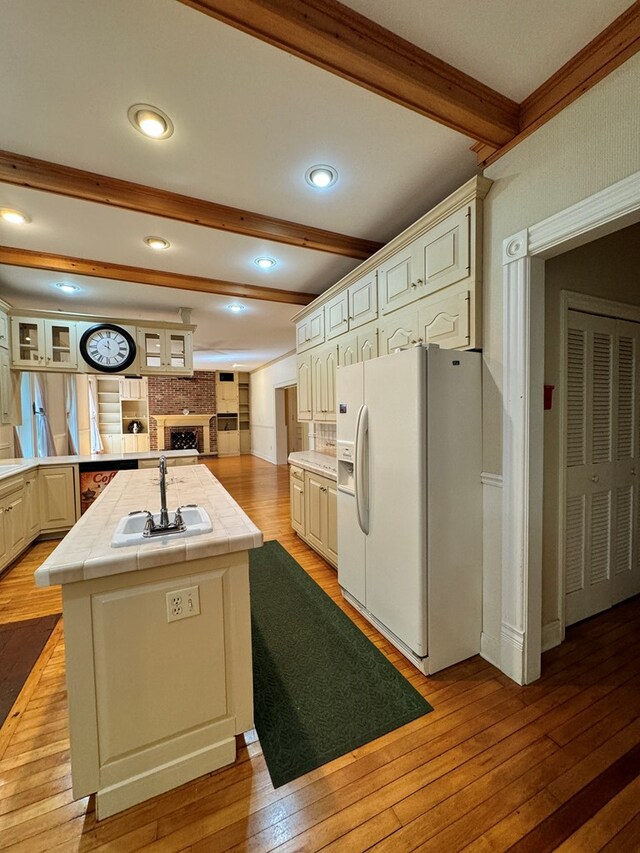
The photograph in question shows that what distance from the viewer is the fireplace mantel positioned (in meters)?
9.79

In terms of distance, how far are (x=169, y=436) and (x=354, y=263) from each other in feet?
27.1

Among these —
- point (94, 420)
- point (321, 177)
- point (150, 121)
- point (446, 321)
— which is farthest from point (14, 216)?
point (94, 420)

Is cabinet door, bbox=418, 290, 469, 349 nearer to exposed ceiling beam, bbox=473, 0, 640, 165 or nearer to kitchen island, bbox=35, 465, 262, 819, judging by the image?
exposed ceiling beam, bbox=473, 0, 640, 165

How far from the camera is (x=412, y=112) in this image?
1721 mm

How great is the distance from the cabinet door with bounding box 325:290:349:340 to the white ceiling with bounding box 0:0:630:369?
1.76 feet

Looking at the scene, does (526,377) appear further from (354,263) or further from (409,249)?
(354,263)

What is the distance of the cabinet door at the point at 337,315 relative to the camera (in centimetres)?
329

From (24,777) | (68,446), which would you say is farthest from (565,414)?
(68,446)

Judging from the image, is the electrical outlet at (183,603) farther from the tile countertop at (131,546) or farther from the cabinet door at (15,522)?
the cabinet door at (15,522)

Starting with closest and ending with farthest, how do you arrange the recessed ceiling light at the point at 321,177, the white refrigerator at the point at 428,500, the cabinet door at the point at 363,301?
the white refrigerator at the point at 428,500
the recessed ceiling light at the point at 321,177
the cabinet door at the point at 363,301

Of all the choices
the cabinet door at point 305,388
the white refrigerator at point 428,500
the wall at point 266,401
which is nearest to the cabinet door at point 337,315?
the cabinet door at point 305,388

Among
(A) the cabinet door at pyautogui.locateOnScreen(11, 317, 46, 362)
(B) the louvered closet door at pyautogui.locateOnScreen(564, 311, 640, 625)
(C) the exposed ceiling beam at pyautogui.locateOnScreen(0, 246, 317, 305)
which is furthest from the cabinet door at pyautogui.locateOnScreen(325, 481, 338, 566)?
(A) the cabinet door at pyautogui.locateOnScreen(11, 317, 46, 362)

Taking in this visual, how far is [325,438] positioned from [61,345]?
341 cm

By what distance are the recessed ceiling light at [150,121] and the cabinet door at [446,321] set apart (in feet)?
5.62
